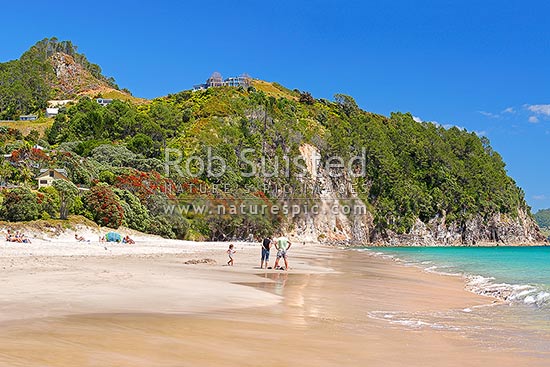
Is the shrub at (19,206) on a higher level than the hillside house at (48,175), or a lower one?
lower

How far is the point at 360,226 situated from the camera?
101875 mm

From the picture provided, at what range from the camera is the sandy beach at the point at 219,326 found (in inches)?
241

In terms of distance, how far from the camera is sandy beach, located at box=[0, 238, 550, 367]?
241 inches

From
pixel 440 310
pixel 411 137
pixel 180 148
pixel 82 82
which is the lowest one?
pixel 440 310

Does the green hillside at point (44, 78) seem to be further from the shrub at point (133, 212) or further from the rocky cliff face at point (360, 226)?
the shrub at point (133, 212)

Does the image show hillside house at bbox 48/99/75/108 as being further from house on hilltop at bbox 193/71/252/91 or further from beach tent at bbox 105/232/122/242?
beach tent at bbox 105/232/122/242

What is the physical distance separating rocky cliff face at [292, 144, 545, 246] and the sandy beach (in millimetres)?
72398

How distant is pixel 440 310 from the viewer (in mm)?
12258

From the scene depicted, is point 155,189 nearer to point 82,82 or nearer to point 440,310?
point 440,310

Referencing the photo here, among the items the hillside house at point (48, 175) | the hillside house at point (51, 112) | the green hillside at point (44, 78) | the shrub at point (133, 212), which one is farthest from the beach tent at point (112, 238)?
the green hillside at point (44, 78)

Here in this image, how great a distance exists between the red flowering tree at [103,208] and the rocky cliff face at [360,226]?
46989 millimetres

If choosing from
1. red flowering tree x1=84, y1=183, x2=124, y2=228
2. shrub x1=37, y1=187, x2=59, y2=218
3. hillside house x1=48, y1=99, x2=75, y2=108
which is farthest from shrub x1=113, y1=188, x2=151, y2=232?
hillside house x1=48, y1=99, x2=75, y2=108

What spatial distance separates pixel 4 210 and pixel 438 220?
94513mm

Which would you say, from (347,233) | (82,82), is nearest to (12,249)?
(347,233)
